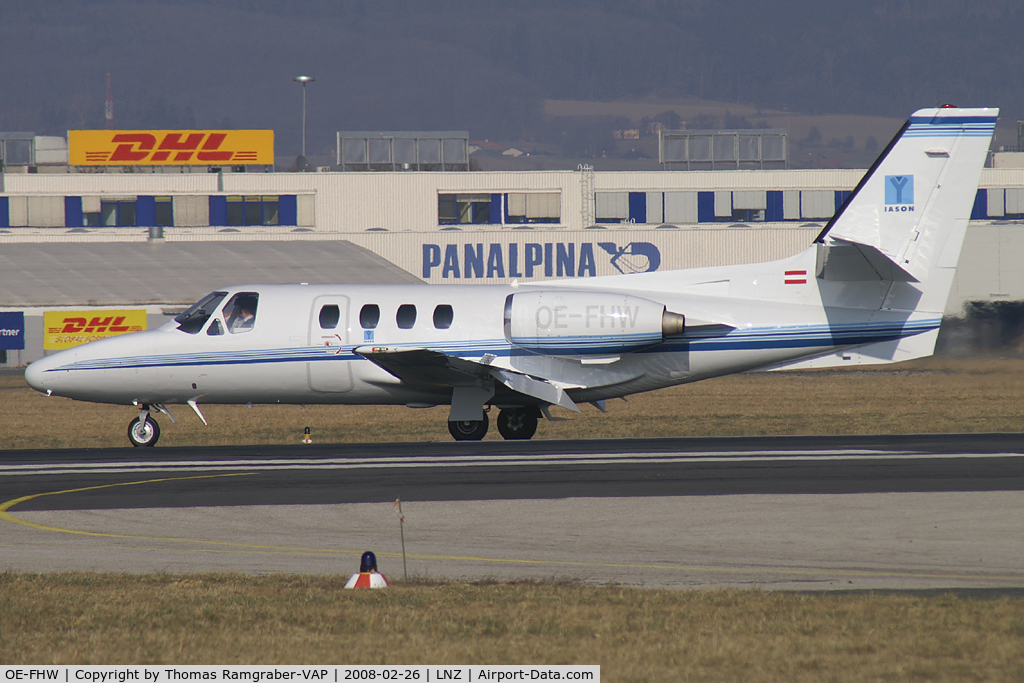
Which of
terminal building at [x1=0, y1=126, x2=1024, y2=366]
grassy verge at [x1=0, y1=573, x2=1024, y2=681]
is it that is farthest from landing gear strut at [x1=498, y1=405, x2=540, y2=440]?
terminal building at [x1=0, y1=126, x2=1024, y2=366]

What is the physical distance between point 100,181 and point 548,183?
2678 centimetres

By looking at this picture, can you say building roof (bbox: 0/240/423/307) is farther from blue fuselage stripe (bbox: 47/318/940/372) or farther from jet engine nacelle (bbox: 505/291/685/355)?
jet engine nacelle (bbox: 505/291/685/355)

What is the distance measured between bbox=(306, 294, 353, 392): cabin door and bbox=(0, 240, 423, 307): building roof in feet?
96.3

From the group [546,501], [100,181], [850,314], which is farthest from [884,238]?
[100,181]

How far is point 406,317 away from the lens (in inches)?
890

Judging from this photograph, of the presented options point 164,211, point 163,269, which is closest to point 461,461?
point 163,269

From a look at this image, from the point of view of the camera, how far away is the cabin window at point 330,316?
22.7 m

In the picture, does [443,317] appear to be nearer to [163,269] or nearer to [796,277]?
[796,277]

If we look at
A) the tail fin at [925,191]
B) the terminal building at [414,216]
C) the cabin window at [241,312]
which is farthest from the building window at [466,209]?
the tail fin at [925,191]

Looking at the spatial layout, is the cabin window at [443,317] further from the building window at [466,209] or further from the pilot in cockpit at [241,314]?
the building window at [466,209]

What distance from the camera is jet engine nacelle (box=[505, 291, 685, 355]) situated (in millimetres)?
21781

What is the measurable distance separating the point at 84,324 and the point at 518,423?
32329 millimetres

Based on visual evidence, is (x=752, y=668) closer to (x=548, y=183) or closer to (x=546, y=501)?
(x=546, y=501)

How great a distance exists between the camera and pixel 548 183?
221 ft
